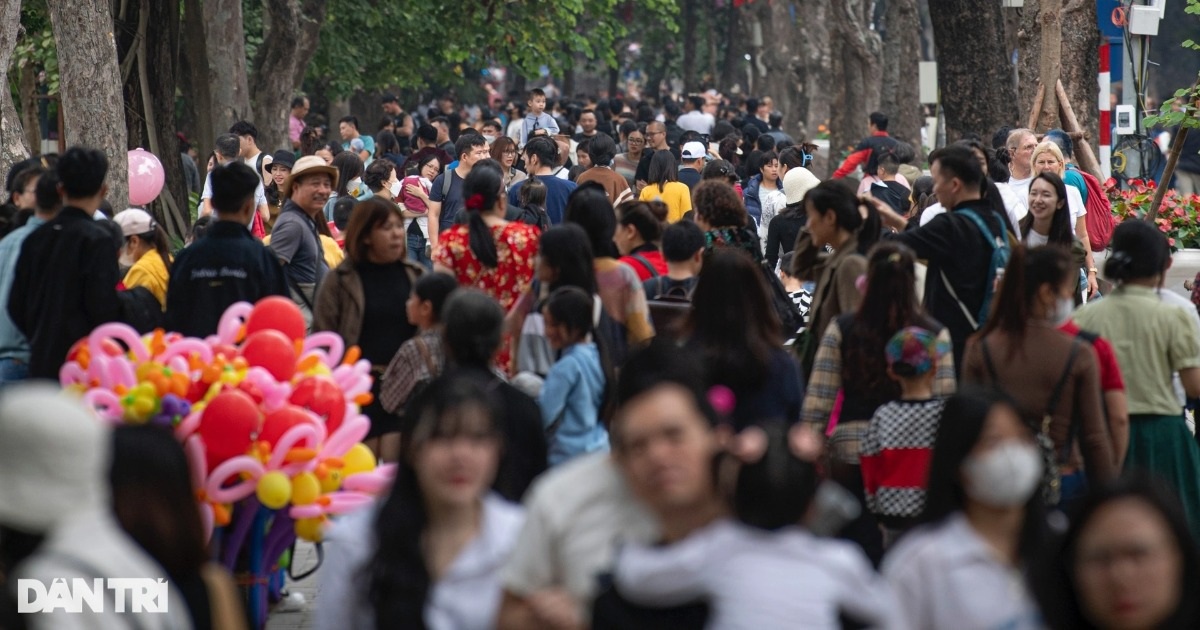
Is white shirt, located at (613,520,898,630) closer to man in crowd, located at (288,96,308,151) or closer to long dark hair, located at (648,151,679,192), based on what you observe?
long dark hair, located at (648,151,679,192)

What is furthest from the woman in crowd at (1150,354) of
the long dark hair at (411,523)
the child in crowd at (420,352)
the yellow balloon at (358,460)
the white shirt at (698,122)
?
the white shirt at (698,122)

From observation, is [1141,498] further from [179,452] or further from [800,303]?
[800,303]

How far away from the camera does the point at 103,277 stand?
23.9ft

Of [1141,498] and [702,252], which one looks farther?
[702,252]

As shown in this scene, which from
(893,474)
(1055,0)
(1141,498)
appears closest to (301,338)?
(893,474)

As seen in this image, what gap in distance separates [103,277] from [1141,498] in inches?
188

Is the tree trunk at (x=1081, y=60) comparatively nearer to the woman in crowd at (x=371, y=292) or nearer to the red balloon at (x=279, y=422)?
the woman in crowd at (x=371, y=292)

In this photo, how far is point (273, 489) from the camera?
19.5ft

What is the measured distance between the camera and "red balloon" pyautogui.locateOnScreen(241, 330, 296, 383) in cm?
630

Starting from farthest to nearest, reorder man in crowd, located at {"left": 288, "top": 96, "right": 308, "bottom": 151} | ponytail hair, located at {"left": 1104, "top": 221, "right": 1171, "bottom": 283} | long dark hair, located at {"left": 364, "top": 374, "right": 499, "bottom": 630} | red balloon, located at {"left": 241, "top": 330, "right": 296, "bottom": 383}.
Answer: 1. man in crowd, located at {"left": 288, "top": 96, "right": 308, "bottom": 151}
2. ponytail hair, located at {"left": 1104, "top": 221, "right": 1171, "bottom": 283}
3. red balloon, located at {"left": 241, "top": 330, "right": 296, "bottom": 383}
4. long dark hair, located at {"left": 364, "top": 374, "right": 499, "bottom": 630}

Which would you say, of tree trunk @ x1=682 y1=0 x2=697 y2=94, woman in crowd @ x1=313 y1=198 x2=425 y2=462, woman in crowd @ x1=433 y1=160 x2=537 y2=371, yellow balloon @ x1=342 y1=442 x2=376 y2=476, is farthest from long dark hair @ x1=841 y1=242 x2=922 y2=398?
tree trunk @ x1=682 y1=0 x2=697 y2=94

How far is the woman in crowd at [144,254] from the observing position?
8359 millimetres

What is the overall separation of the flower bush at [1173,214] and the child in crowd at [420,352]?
7.58 metres

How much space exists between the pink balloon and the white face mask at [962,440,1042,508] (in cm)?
1069
